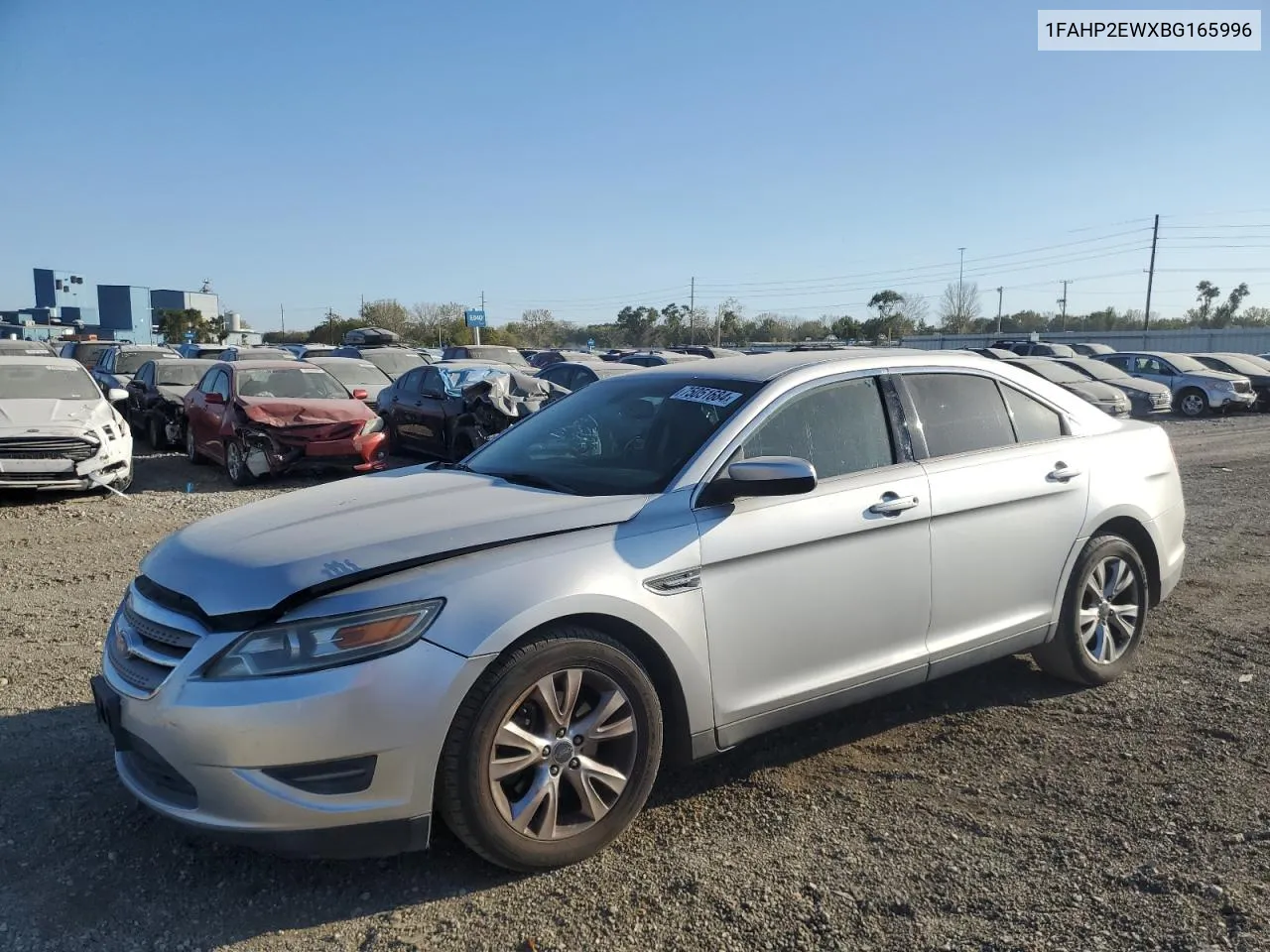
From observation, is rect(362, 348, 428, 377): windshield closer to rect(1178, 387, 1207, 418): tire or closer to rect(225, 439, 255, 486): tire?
rect(225, 439, 255, 486): tire

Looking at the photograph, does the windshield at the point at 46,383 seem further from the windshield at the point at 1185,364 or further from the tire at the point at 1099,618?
the windshield at the point at 1185,364

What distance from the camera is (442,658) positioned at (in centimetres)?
283

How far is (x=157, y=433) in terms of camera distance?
1509cm

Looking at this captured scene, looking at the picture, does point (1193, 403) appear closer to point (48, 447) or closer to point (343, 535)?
point (48, 447)

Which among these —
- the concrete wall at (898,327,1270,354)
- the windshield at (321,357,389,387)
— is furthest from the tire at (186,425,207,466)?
the concrete wall at (898,327,1270,354)

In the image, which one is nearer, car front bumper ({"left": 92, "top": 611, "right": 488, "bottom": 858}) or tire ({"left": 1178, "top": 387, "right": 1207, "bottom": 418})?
car front bumper ({"left": 92, "top": 611, "right": 488, "bottom": 858})

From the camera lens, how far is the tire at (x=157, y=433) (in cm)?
1495

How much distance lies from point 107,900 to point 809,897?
2.19 meters

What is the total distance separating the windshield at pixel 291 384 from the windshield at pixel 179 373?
12.0ft

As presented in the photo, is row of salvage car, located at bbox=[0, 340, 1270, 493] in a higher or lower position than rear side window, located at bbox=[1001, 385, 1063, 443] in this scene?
lower

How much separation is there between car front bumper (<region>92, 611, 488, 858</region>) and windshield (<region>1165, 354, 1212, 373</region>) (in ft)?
86.5

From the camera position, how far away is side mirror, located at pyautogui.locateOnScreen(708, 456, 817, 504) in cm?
336

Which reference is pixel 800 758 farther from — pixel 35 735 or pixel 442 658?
pixel 35 735

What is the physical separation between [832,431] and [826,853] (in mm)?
1641
